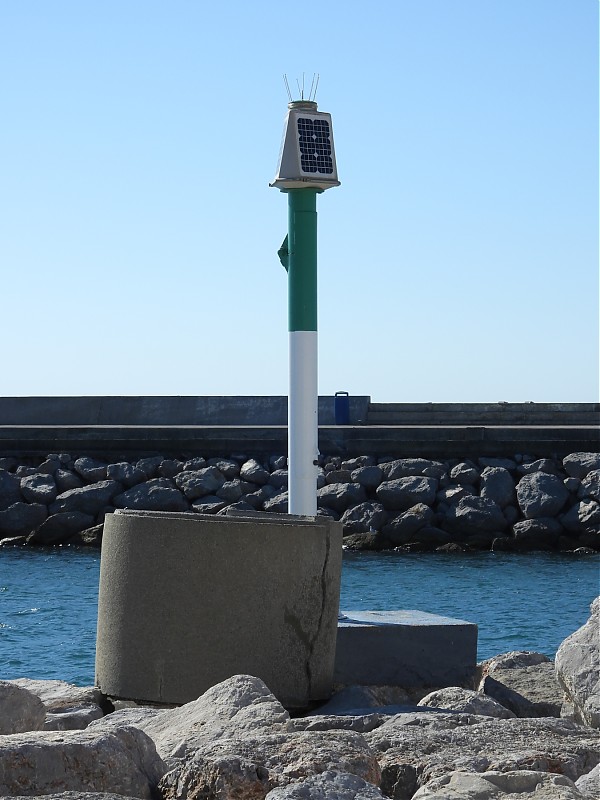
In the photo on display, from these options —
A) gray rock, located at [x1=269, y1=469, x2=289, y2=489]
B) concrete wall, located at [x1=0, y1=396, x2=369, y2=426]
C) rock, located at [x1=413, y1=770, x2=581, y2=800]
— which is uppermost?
concrete wall, located at [x1=0, y1=396, x2=369, y2=426]

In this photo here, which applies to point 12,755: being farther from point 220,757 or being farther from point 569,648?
point 569,648

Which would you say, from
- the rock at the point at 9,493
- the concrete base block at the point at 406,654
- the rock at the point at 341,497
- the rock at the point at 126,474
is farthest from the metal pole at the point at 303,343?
the rock at the point at 9,493

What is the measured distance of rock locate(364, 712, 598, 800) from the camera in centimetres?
435

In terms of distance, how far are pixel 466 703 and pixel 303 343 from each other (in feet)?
10.1

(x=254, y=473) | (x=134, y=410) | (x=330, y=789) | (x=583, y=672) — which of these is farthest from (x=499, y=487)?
(x=330, y=789)

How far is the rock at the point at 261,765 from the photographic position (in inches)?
158

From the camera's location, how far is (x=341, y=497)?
59.6ft

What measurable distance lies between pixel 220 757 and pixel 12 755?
2.07 ft

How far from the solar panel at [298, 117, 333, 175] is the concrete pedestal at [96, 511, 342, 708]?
2999 millimetres

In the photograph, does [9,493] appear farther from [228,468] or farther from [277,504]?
[277,504]

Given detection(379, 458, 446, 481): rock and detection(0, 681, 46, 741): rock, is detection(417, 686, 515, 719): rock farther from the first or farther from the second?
detection(379, 458, 446, 481): rock

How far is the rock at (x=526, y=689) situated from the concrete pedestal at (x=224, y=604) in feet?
3.24

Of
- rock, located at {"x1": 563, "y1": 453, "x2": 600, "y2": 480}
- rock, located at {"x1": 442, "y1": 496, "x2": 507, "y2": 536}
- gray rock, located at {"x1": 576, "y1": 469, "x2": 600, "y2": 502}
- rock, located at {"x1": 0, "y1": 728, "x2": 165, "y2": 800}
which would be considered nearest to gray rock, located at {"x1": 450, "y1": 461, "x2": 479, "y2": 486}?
rock, located at {"x1": 442, "y1": 496, "x2": 507, "y2": 536}

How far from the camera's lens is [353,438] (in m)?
19.5
